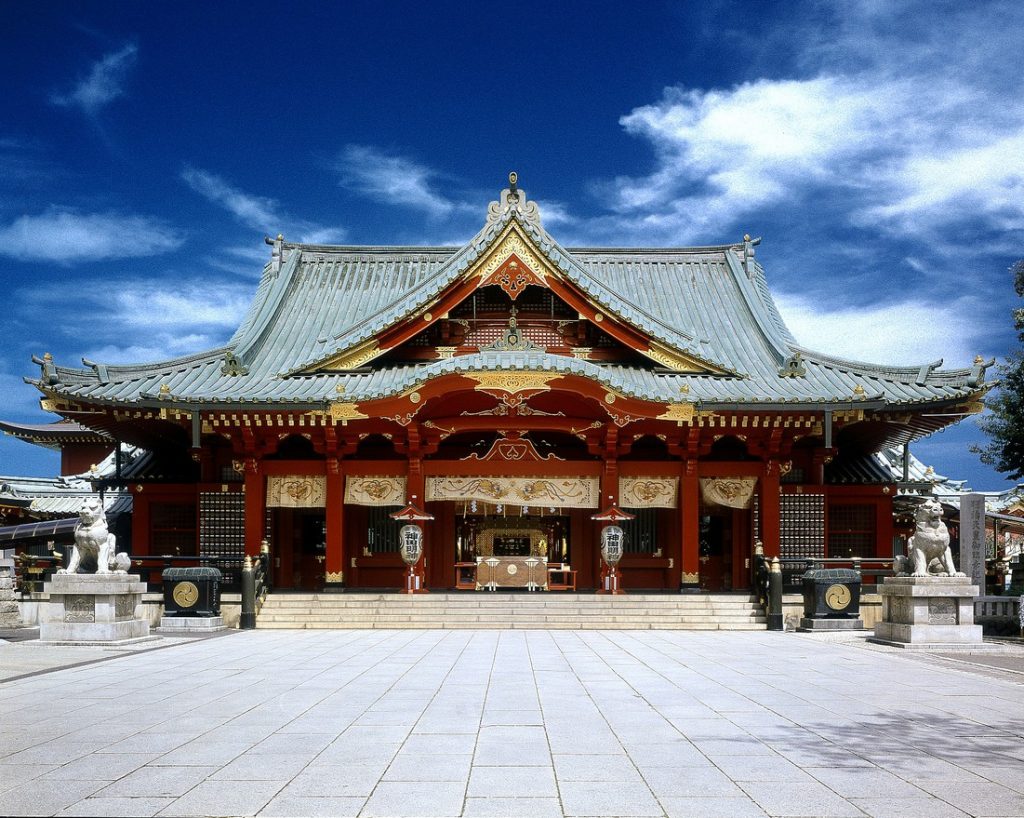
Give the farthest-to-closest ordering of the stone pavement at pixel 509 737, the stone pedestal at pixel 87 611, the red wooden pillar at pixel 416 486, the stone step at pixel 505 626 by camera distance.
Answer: the red wooden pillar at pixel 416 486 → the stone step at pixel 505 626 → the stone pedestal at pixel 87 611 → the stone pavement at pixel 509 737

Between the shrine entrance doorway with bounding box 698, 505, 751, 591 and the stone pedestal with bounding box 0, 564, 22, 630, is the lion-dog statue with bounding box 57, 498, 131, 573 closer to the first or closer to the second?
the stone pedestal with bounding box 0, 564, 22, 630

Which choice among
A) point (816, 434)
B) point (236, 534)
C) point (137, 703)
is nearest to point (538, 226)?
point (816, 434)

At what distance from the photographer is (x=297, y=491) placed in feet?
74.0

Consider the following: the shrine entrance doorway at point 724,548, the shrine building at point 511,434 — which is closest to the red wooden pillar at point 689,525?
the shrine building at point 511,434

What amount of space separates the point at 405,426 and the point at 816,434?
383 inches

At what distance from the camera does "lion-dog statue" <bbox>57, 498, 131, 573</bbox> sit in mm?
15844

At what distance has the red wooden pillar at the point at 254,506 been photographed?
72.4ft

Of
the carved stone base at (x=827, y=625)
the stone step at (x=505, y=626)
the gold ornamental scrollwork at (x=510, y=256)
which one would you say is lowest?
the stone step at (x=505, y=626)

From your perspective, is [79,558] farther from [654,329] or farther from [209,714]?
[654,329]

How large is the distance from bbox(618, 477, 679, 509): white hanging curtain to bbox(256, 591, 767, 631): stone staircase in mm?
2540

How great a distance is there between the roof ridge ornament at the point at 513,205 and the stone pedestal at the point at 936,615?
12400 mm

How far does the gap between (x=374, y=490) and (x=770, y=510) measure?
31.0 ft

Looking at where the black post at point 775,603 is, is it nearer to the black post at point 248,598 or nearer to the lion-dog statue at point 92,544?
the black post at point 248,598

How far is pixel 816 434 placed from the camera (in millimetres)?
22219
